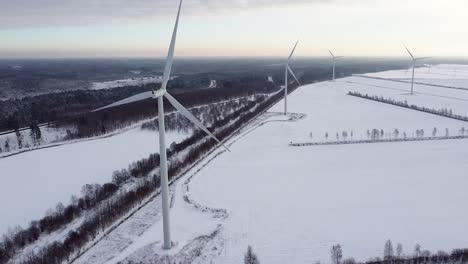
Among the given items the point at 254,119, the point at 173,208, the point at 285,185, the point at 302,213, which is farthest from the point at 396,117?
the point at 173,208

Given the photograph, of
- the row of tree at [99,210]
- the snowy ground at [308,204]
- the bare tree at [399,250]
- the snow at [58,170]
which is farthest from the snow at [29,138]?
the bare tree at [399,250]

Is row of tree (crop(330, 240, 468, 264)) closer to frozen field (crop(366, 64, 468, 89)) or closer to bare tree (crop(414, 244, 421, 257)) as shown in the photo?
bare tree (crop(414, 244, 421, 257))

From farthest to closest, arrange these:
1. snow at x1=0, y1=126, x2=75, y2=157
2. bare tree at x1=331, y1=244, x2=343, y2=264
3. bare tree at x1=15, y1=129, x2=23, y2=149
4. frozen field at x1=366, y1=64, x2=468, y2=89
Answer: frozen field at x1=366, y1=64, x2=468, y2=89 → bare tree at x1=15, y1=129, x2=23, y2=149 → snow at x1=0, y1=126, x2=75, y2=157 → bare tree at x1=331, y1=244, x2=343, y2=264

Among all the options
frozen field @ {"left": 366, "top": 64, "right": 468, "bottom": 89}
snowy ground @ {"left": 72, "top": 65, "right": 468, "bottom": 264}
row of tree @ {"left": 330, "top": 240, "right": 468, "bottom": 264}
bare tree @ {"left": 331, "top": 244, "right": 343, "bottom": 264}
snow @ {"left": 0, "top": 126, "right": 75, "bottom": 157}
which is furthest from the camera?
frozen field @ {"left": 366, "top": 64, "right": 468, "bottom": 89}

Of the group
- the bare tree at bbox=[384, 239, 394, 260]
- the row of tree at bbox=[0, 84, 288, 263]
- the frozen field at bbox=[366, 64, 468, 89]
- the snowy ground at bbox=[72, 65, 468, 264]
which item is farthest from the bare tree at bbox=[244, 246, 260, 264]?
the frozen field at bbox=[366, 64, 468, 89]

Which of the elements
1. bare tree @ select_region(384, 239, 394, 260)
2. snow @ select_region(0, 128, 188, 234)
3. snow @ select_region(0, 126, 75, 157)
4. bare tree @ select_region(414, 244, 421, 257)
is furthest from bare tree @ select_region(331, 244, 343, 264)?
snow @ select_region(0, 126, 75, 157)

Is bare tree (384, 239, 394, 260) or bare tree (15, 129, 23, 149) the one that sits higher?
bare tree (15, 129, 23, 149)

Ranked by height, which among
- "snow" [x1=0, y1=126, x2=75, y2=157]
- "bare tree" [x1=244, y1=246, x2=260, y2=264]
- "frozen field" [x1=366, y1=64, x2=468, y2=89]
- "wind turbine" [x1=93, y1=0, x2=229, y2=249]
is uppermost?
"frozen field" [x1=366, y1=64, x2=468, y2=89]

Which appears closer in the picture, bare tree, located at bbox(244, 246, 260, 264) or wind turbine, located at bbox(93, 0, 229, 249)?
bare tree, located at bbox(244, 246, 260, 264)
